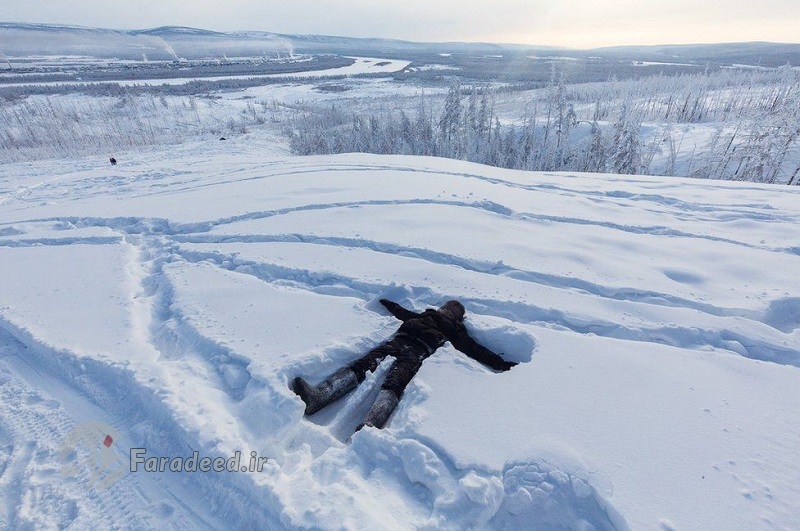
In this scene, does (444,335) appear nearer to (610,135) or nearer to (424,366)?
(424,366)

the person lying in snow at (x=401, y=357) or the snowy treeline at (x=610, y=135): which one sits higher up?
the person lying in snow at (x=401, y=357)

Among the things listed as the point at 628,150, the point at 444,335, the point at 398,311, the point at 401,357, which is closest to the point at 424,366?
the point at 401,357

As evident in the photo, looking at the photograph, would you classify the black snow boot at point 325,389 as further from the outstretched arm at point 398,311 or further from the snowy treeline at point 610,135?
the snowy treeline at point 610,135

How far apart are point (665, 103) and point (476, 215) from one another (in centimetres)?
3627

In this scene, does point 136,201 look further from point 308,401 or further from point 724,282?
point 724,282

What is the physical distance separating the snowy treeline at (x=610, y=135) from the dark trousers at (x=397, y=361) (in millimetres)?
16701

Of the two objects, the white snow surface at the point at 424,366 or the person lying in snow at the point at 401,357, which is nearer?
the white snow surface at the point at 424,366

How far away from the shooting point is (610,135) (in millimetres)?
19312

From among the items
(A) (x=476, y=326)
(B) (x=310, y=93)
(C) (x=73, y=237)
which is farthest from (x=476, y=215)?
(B) (x=310, y=93)

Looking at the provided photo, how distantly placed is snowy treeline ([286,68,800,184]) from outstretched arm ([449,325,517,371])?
16.3m

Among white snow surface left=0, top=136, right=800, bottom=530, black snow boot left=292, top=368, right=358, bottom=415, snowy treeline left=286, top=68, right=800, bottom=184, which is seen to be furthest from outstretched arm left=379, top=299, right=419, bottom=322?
snowy treeline left=286, top=68, right=800, bottom=184

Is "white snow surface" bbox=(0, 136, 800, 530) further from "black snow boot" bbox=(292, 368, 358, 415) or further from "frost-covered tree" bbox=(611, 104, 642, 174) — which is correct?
"frost-covered tree" bbox=(611, 104, 642, 174)

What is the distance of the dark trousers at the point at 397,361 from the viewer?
2.84 meters

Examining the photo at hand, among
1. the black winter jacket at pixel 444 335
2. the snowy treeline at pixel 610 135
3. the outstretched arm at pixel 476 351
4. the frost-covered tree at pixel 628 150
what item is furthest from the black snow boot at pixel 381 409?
the snowy treeline at pixel 610 135
